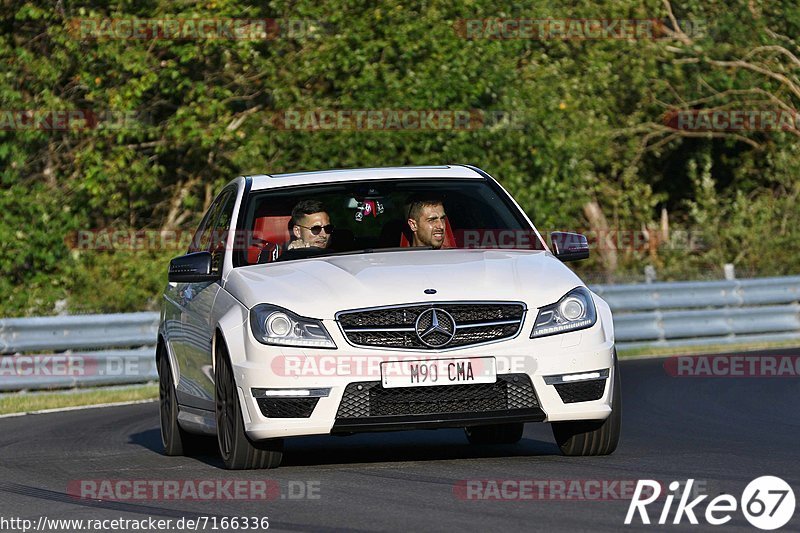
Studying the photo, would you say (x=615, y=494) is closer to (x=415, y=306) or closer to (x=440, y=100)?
(x=415, y=306)

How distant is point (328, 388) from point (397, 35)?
18.6 m

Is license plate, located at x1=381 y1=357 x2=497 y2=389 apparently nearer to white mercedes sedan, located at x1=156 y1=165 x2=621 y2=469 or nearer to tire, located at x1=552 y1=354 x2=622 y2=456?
white mercedes sedan, located at x1=156 y1=165 x2=621 y2=469

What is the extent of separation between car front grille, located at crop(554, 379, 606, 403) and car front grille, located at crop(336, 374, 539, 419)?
8.9 inches

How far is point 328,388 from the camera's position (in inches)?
335

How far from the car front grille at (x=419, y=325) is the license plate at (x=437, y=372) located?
86 mm

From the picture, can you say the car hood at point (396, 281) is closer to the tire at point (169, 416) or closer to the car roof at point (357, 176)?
the car roof at point (357, 176)

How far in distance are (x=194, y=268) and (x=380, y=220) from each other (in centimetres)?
118

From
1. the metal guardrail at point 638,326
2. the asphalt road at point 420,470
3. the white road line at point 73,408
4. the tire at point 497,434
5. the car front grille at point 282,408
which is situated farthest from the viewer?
the metal guardrail at point 638,326

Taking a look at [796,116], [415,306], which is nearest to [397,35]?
[796,116]

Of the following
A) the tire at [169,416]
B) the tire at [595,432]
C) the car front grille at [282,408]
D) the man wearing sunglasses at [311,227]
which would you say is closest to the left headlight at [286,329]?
the car front grille at [282,408]

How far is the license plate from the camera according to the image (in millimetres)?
8469

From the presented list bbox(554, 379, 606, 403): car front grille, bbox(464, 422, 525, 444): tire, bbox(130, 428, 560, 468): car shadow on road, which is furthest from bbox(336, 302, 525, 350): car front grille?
bbox(464, 422, 525, 444): tire

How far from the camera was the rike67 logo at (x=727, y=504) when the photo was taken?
6645mm

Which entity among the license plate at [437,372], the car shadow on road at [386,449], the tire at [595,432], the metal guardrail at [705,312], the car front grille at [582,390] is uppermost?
the license plate at [437,372]
